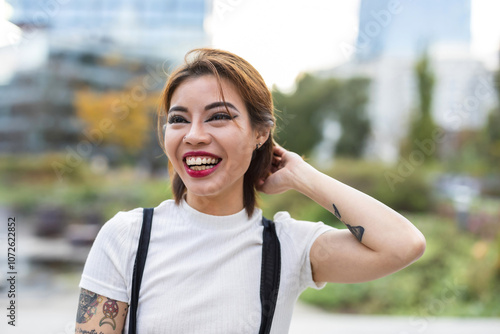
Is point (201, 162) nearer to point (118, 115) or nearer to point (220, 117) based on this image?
point (220, 117)

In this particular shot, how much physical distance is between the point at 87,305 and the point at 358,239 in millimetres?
803

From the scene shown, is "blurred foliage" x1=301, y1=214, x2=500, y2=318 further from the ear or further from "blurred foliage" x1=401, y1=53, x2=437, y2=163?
the ear

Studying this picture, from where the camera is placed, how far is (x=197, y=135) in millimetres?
1270

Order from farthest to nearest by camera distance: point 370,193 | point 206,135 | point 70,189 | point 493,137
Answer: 1. point 493,137
2. point 70,189
3. point 370,193
4. point 206,135

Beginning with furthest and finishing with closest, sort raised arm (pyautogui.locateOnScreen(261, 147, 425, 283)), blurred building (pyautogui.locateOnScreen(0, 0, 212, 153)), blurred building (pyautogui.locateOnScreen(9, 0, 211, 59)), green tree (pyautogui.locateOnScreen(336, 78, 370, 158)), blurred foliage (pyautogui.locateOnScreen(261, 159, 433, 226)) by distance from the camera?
green tree (pyautogui.locateOnScreen(336, 78, 370, 158)), blurred building (pyautogui.locateOnScreen(9, 0, 211, 59)), blurred building (pyautogui.locateOnScreen(0, 0, 212, 153)), blurred foliage (pyautogui.locateOnScreen(261, 159, 433, 226)), raised arm (pyautogui.locateOnScreen(261, 147, 425, 283))

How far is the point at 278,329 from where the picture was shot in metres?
1.30

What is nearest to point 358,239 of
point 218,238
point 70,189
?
point 218,238

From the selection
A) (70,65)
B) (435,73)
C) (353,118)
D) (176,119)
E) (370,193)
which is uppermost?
(176,119)

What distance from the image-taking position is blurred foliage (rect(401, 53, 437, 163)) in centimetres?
925

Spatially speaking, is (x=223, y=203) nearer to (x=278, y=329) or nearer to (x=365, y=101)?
(x=278, y=329)

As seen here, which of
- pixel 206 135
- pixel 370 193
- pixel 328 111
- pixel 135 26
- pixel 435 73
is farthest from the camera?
pixel 135 26

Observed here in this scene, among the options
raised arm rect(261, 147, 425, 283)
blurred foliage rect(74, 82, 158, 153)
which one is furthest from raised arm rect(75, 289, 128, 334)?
blurred foliage rect(74, 82, 158, 153)

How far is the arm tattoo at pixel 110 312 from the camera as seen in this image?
1.18 m

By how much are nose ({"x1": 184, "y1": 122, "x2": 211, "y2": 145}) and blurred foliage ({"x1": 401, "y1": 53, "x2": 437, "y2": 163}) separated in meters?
8.68
